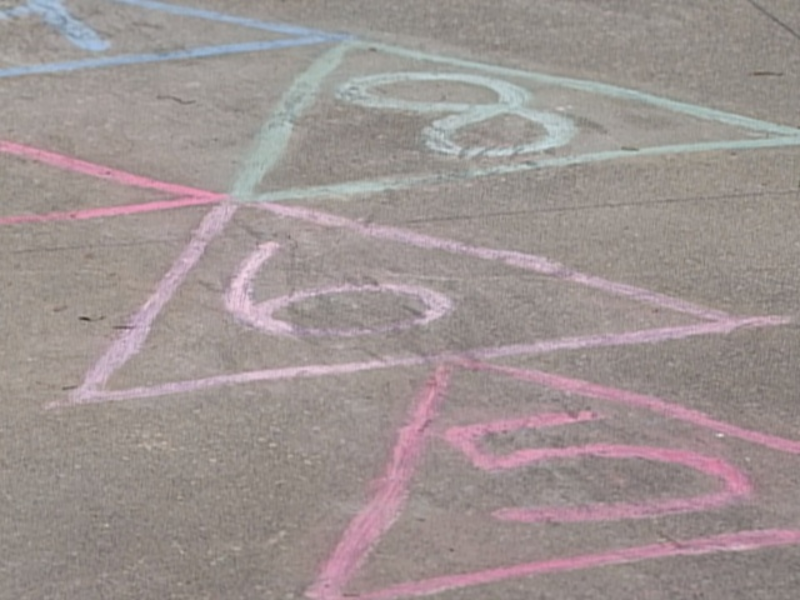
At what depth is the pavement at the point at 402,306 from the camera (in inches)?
193

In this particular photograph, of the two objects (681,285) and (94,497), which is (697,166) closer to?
(681,285)

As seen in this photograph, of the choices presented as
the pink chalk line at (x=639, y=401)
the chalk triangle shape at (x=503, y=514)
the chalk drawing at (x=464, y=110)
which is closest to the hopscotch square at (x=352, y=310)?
the pink chalk line at (x=639, y=401)

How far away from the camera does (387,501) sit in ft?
16.7

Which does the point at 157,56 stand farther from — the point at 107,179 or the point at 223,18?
the point at 107,179

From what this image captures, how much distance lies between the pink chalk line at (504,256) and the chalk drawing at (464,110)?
89cm

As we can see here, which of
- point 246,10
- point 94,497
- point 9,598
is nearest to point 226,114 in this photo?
point 246,10

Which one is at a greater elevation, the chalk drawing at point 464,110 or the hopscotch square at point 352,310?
the chalk drawing at point 464,110

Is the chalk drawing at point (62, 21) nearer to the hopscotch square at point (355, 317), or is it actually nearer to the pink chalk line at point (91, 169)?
the pink chalk line at point (91, 169)

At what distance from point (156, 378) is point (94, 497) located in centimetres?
78

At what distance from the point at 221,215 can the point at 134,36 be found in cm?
270

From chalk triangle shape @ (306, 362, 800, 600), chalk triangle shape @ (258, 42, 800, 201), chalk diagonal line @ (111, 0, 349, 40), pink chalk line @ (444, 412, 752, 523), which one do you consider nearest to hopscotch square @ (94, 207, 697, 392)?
chalk triangle shape @ (306, 362, 800, 600)

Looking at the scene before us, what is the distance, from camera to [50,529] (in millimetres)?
5008

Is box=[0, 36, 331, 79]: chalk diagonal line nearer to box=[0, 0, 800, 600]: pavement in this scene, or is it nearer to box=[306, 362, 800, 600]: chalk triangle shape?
box=[0, 0, 800, 600]: pavement

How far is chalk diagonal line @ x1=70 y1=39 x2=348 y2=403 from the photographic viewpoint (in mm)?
5996
